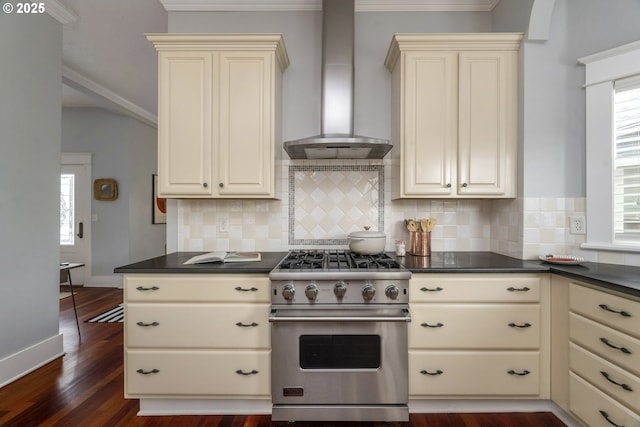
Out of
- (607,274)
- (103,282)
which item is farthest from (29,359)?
(607,274)

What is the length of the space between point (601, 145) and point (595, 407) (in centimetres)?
Result: 153

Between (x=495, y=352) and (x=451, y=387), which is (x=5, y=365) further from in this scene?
(x=495, y=352)

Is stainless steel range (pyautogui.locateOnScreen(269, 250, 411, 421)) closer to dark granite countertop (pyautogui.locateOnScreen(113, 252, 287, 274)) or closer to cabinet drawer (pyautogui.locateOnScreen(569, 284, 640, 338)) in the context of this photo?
dark granite countertop (pyautogui.locateOnScreen(113, 252, 287, 274))

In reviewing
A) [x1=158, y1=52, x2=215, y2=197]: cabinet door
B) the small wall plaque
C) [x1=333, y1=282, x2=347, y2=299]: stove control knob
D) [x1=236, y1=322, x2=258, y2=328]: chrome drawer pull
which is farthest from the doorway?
[x1=333, y1=282, x2=347, y2=299]: stove control knob

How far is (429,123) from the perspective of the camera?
2.28 m

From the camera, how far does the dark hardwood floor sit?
1933mm

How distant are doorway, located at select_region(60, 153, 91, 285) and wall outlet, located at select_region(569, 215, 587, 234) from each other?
6.28m

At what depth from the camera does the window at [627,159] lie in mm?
1996

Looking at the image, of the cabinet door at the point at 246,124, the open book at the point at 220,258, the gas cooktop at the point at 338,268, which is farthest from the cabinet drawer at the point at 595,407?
the cabinet door at the point at 246,124

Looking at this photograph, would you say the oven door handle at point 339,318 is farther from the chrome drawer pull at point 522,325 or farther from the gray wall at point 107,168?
the gray wall at point 107,168

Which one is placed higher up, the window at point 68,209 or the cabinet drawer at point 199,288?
the window at point 68,209

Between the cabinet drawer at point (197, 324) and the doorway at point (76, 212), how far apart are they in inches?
172

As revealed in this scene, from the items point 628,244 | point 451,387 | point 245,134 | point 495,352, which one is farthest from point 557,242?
point 245,134

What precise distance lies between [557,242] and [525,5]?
1611mm
